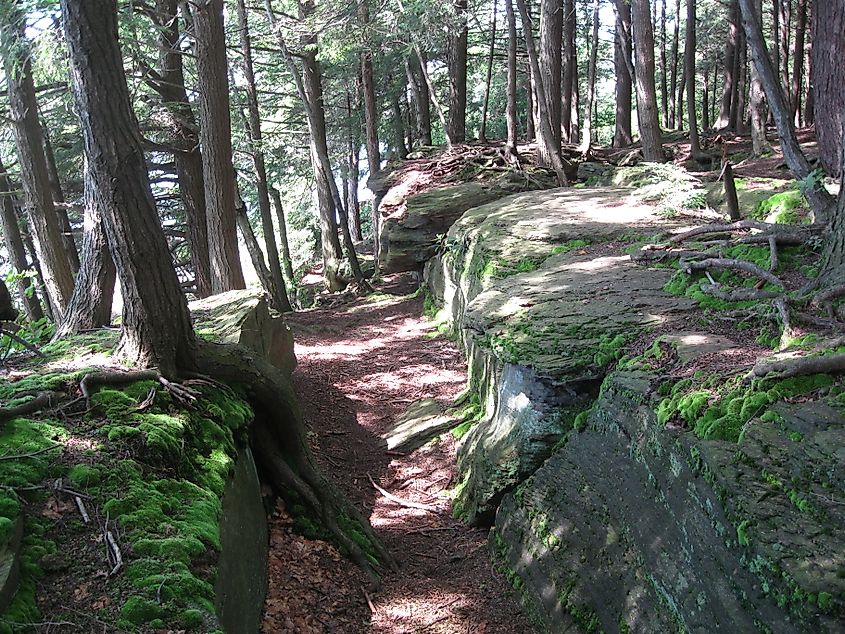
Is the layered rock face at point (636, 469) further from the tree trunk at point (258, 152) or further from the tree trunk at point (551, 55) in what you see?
the tree trunk at point (258, 152)

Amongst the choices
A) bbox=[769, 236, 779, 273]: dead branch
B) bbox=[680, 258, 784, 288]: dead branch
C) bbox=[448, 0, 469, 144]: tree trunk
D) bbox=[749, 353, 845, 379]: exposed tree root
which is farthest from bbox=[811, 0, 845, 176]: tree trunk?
bbox=[448, 0, 469, 144]: tree trunk

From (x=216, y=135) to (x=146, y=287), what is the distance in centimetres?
595

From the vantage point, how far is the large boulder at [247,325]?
7.83 meters

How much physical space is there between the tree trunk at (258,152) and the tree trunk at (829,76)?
9623 millimetres

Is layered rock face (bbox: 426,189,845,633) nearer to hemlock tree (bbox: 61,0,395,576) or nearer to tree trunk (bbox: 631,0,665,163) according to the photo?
hemlock tree (bbox: 61,0,395,576)

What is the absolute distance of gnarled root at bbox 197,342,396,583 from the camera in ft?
20.5

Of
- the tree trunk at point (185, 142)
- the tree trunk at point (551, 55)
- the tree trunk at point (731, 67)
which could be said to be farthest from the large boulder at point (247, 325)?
the tree trunk at point (731, 67)

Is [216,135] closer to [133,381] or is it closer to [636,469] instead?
[133,381]

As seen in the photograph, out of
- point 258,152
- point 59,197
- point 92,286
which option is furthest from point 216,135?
point 59,197

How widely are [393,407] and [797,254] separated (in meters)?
6.26

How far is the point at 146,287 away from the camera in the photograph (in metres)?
5.41

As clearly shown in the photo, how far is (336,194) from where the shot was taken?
915 inches

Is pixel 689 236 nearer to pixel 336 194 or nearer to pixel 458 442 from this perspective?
pixel 458 442

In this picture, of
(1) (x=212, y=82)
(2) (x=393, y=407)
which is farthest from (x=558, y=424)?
(1) (x=212, y=82)
